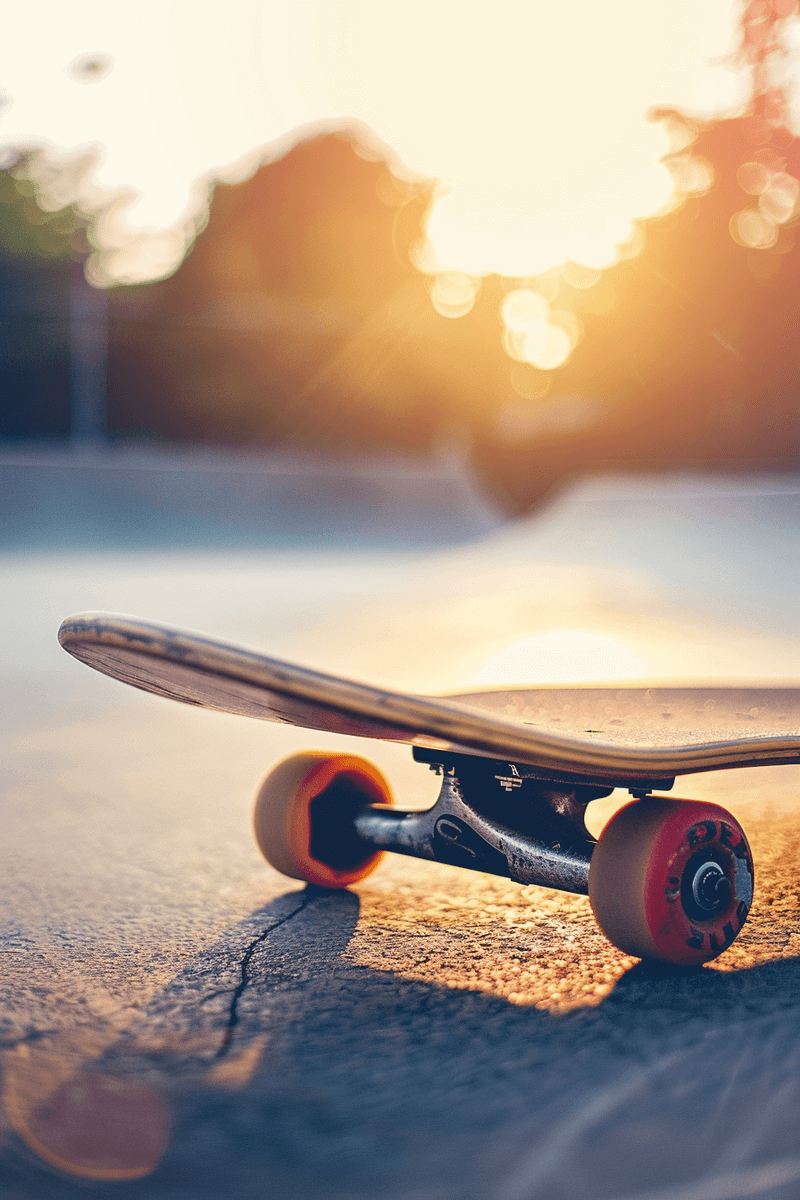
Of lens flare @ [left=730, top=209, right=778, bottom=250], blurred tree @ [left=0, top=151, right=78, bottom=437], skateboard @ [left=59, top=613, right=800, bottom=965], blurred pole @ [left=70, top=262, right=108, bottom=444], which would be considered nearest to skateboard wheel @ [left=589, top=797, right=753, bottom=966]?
skateboard @ [left=59, top=613, right=800, bottom=965]

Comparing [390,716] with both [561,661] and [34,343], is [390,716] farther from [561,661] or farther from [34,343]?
[34,343]

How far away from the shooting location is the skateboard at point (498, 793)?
4.85 feet

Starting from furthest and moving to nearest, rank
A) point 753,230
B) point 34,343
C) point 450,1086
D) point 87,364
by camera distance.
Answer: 1. point 34,343
2. point 87,364
3. point 753,230
4. point 450,1086

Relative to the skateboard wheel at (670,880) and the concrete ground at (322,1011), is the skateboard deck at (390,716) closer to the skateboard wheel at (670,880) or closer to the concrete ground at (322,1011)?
the skateboard wheel at (670,880)

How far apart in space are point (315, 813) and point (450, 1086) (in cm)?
80

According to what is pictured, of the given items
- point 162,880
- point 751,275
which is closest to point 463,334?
point 751,275

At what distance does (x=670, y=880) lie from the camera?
161 cm

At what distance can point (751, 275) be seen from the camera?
19.9 meters

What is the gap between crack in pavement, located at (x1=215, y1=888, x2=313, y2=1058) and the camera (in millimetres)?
1519

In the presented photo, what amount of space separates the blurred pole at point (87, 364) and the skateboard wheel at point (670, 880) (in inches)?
755

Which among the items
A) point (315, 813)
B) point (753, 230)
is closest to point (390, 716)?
point (315, 813)

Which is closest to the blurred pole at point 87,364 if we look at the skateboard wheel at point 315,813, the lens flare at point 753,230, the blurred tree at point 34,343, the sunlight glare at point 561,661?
the blurred tree at point 34,343

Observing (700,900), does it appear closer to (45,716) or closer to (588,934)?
(588,934)

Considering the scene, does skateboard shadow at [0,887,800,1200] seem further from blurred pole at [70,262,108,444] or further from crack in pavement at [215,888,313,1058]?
blurred pole at [70,262,108,444]
